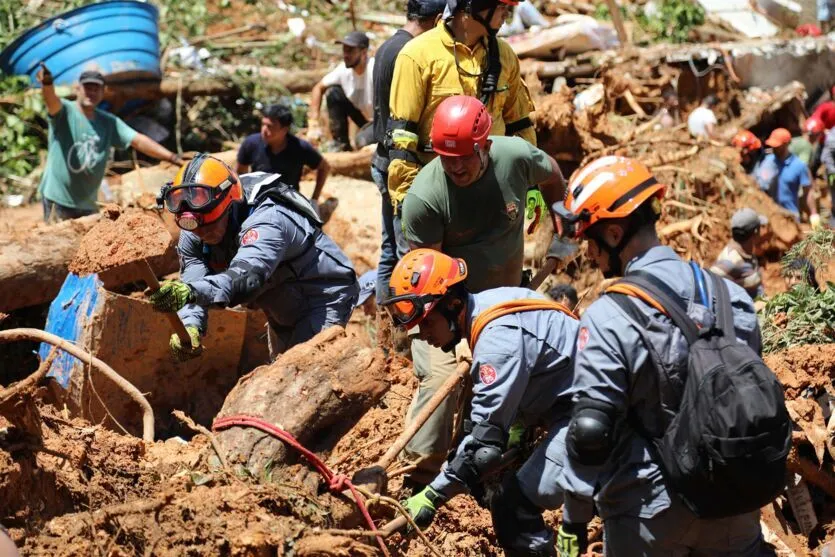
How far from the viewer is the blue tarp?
6.87 m

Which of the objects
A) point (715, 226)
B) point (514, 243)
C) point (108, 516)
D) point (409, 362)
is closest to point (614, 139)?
point (715, 226)

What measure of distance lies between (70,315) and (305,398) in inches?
119

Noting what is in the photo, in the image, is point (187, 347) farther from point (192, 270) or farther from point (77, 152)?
point (77, 152)

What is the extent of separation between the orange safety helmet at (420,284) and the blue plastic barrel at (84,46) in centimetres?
821

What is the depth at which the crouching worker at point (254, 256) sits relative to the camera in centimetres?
530

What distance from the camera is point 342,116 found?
11242 millimetres

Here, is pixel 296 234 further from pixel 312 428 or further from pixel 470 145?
pixel 312 428

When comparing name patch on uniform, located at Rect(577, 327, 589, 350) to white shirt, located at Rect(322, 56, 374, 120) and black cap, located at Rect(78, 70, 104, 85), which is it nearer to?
black cap, located at Rect(78, 70, 104, 85)

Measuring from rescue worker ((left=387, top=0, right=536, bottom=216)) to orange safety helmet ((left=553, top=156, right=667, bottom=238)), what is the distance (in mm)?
2374

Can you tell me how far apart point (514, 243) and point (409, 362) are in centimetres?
160

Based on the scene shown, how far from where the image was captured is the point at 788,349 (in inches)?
239

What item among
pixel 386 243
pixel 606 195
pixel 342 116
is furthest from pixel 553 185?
pixel 342 116

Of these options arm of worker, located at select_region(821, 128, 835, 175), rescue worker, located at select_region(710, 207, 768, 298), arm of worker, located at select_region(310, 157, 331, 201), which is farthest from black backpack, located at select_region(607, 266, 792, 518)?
arm of worker, located at select_region(821, 128, 835, 175)

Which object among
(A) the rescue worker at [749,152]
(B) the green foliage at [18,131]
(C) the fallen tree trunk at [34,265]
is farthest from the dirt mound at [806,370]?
(B) the green foliage at [18,131]
